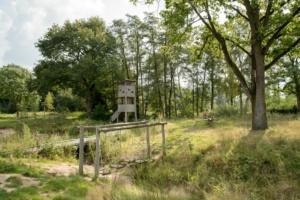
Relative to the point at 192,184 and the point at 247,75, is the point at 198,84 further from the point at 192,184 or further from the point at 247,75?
the point at 192,184

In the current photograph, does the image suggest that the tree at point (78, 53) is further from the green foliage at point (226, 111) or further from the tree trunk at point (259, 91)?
the tree trunk at point (259, 91)

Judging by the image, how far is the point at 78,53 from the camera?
2538 centimetres

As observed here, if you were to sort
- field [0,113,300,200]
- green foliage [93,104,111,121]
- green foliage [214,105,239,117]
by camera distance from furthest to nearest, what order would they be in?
1. green foliage [93,104,111,121]
2. green foliage [214,105,239,117]
3. field [0,113,300,200]

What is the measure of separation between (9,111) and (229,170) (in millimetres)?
42481

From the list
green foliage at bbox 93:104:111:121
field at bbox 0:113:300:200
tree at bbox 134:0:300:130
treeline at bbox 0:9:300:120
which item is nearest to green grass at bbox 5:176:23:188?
field at bbox 0:113:300:200

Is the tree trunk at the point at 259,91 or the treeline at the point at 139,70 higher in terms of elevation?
the treeline at the point at 139,70

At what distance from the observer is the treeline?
2412cm

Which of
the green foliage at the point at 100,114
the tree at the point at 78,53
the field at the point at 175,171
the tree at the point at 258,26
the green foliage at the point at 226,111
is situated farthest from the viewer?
the green foliage at the point at 100,114

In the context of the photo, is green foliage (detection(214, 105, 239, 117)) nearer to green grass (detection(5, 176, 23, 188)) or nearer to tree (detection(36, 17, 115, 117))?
tree (detection(36, 17, 115, 117))

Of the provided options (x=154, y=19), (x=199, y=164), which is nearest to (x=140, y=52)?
Result: (x=154, y=19)

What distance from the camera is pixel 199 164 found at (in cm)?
725

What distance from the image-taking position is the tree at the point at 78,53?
23.7 metres

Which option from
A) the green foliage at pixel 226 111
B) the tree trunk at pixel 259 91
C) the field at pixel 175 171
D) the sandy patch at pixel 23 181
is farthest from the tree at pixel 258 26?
the green foliage at pixel 226 111

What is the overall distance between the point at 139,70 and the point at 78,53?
712cm
